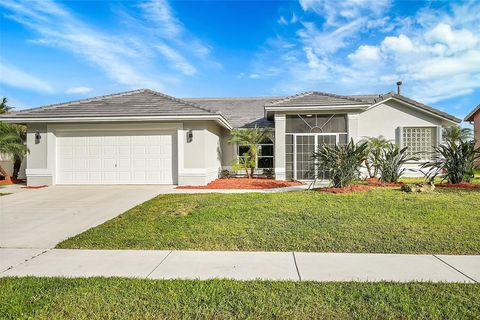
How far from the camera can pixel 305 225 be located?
608 cm

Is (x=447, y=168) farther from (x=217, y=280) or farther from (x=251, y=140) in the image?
(x=217, y=280)

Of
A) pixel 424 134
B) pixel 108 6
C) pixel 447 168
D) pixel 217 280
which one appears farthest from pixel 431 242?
pixel 424 134

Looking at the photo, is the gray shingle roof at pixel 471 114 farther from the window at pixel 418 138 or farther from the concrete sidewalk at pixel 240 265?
the concrete sidewalk at pixel 240 265

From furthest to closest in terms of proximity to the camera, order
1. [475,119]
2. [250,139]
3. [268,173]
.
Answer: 1. [475,119]
2. [268,173]
3. [250,139]

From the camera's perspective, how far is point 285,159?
1472cm

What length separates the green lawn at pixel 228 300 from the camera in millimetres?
2822

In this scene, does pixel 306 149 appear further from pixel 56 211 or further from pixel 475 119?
pixel 475 119

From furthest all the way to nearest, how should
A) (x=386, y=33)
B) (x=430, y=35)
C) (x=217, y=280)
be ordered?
1. (x=386, y=33)
2. (x=430, y=35)
3. (x=217, y=280)

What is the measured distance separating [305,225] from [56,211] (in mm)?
7211

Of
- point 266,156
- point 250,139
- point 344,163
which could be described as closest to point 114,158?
point 250,139

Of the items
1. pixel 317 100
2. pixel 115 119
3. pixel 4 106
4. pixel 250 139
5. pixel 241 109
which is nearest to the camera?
pixel 115 119

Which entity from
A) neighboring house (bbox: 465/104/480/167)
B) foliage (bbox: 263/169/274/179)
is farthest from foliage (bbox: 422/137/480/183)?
neighboring house (bbox: 465/104/480/167)

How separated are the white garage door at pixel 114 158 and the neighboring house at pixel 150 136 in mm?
45

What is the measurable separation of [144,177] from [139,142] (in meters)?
1.74
